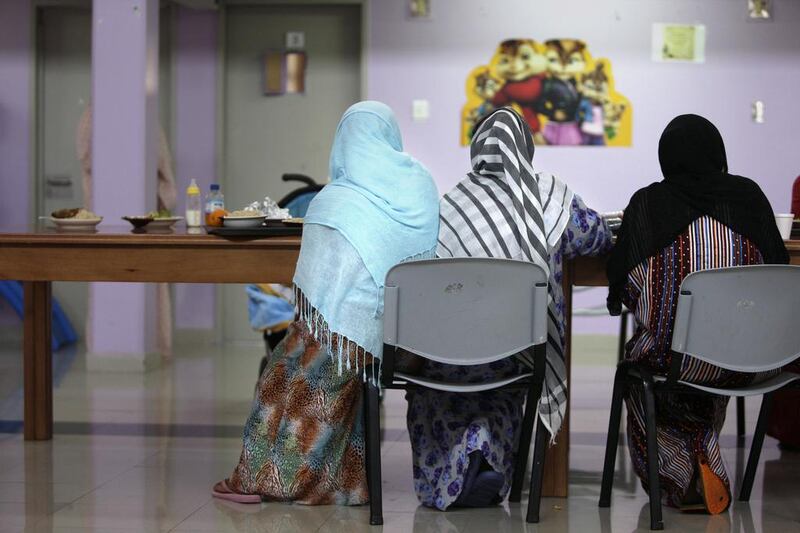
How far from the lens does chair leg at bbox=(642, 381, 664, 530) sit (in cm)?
321

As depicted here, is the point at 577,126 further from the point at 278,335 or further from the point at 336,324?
the point at 336,324

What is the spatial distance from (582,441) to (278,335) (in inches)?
56.5

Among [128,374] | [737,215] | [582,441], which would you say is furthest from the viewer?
[128,374]

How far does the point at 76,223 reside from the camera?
4152 millimetres

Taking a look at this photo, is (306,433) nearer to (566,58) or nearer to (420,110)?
(420,110)

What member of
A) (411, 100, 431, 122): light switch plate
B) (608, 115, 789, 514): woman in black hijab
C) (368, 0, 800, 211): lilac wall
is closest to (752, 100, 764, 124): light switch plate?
(368, 0, 800, 211): lilac wall

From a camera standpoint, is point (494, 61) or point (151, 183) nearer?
point (151, 183)

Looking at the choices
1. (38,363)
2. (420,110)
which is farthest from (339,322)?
(420,110)

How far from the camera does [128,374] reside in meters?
6.20

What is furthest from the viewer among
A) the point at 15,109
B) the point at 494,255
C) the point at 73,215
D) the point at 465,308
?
the point at 15,109

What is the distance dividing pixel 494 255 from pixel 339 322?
481 mm

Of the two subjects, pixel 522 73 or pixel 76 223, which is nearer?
pixel 76 223

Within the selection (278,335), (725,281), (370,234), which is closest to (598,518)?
(725,281)

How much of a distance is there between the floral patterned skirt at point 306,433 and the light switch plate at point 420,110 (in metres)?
4.17
